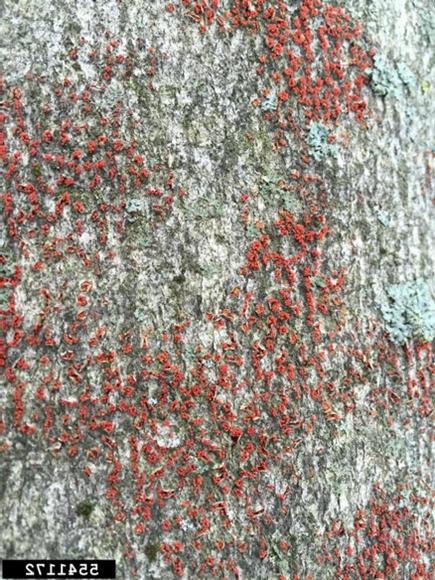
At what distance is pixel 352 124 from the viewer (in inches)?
73.0

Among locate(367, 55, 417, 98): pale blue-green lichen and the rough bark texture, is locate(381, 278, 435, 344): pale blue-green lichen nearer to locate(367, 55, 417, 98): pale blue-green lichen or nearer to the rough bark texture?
the rough bark texture

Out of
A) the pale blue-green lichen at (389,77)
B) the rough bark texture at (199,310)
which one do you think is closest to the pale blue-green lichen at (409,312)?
the rough bark texture at (199,310)

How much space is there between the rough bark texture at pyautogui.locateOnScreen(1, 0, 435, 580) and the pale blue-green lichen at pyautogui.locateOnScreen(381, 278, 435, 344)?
1 cm

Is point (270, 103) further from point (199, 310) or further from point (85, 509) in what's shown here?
point (85, 509)

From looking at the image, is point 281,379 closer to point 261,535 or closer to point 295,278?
point 295,278

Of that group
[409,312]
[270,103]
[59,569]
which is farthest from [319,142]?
[59,569]

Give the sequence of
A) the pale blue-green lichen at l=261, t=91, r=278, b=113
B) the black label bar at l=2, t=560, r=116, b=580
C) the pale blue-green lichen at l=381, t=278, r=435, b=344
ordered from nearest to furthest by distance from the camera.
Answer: the black label bar at l=2, t=560, r=116, b=580 → the pale blue-green lichen at l=261, t=91, r=278, b=113 → the pale blue-green lichen at l=381, t=278, r=435, b=344

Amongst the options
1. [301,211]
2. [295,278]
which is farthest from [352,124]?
[295,278]

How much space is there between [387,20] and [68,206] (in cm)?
104

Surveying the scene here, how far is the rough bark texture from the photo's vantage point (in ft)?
4.96

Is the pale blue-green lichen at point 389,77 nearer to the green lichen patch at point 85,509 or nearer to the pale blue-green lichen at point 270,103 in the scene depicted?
the pale blue-green lichen at point 270,103

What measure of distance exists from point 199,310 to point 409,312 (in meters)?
0.60

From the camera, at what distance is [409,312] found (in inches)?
74.1

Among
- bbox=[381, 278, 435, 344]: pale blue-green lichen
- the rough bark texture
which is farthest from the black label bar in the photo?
bbox=[381, 278, 435, 344]: pale blue-green lichen
